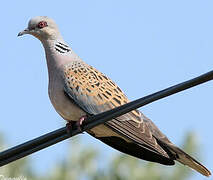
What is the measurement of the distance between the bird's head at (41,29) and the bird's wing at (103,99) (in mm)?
402

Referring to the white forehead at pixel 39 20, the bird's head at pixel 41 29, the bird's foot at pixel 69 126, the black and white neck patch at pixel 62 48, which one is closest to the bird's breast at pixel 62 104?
the bird's foot at pixel 69 126

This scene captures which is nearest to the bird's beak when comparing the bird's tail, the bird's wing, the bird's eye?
the bird's eye

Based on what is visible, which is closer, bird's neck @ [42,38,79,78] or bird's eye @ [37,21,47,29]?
bird's neck @ [42,38,79,78]

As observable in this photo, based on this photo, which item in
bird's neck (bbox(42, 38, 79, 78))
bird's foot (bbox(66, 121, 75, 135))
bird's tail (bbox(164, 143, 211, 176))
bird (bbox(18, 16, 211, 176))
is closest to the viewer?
bird's foot (bbox(66, 121, 75, 135))

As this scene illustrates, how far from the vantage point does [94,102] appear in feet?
24.2

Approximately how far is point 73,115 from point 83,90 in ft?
1.37

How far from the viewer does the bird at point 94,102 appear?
698 cm

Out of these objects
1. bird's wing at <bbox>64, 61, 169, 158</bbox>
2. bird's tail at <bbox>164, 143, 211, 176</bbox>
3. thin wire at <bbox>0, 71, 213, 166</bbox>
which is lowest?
bird's tail at <bbox>164, 143, 211, 176</bbox>

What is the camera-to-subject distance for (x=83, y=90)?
24.5 feet

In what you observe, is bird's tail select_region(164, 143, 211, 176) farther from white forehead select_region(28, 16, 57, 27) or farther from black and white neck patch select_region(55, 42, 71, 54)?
white forehead select_region(28, 16, 57, 27)

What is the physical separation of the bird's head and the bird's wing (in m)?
0.40

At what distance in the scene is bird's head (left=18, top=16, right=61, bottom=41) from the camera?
7.72 meters

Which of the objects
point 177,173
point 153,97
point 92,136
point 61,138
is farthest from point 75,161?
point 153,97

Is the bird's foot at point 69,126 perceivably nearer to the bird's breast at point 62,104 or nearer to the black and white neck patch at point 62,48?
the bird's breast at point 62,104
